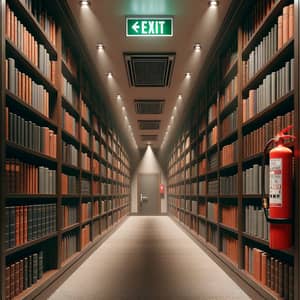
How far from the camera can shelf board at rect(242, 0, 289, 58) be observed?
3.40 meters

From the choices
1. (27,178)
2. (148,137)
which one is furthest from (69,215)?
(148,137)

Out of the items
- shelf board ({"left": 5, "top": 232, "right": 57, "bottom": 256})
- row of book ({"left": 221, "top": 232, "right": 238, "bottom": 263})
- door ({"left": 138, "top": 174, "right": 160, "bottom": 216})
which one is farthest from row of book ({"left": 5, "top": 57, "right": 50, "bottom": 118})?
door ({"left": 138, "top": 174, "right": 160, "bottom": 216})

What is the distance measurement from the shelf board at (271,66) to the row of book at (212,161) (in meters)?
2.02

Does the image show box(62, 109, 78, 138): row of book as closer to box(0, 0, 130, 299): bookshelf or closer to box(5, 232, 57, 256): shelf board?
box(0, 0, 130, 299): bookshelf

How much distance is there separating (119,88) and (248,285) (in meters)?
5.53

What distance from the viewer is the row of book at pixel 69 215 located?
516 centimetres

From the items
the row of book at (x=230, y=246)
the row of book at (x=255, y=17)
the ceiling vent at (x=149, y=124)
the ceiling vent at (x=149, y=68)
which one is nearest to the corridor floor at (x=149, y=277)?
the row of book at (x=230, y=246)

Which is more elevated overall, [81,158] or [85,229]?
[81,158]

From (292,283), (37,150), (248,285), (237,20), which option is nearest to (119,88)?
(237,20)

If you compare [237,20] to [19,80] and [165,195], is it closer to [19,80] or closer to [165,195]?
[19,80]

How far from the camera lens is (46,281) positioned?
4047 millimetres

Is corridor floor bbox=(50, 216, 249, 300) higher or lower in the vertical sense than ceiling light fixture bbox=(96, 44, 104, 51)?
lower

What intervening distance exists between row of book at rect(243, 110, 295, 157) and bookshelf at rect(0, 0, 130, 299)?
2.15 metres

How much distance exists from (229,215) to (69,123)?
2.50 m
